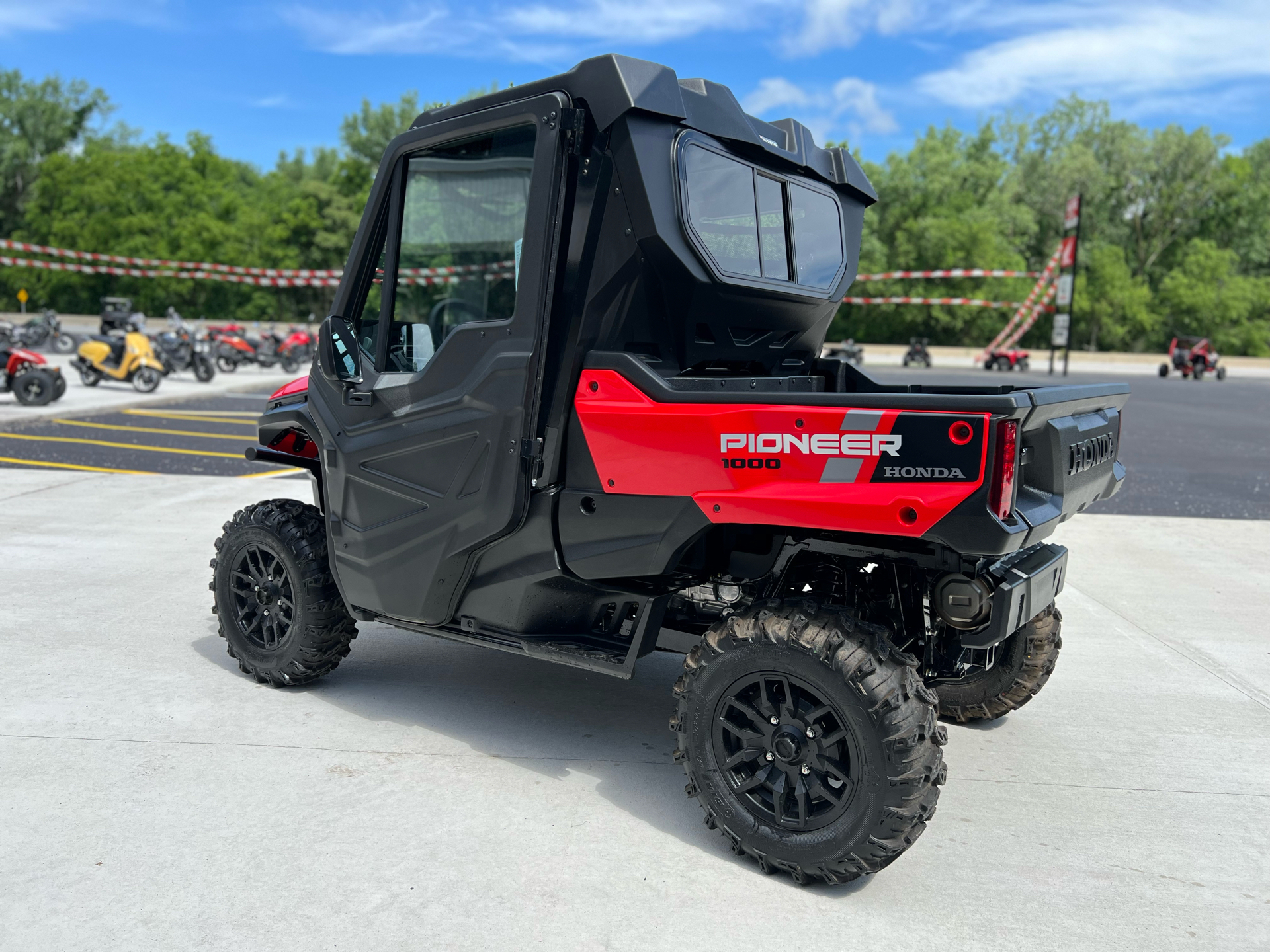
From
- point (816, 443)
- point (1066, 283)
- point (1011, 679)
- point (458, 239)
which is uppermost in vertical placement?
point (1066, 283)

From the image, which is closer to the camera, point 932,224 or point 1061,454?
point 1061,454

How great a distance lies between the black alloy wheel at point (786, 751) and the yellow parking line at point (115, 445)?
9.41 meters

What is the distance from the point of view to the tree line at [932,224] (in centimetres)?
5659

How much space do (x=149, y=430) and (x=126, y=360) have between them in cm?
548

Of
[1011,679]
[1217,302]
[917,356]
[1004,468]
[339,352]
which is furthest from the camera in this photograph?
[1217,302]

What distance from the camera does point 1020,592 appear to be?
3020mm

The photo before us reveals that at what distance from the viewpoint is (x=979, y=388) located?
11.1 ft

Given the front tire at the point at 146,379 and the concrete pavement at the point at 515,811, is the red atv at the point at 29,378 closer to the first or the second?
the front tire at the point at 146,379

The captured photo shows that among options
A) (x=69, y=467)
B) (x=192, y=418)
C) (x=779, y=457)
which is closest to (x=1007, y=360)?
(x=192, y=418)

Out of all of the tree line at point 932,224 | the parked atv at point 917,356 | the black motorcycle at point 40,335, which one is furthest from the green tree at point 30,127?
the parked atv at point 917,356

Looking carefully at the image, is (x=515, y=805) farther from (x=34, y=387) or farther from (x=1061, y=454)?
(x=34, y=387)

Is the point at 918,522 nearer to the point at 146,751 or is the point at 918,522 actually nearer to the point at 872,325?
the point at 146,751

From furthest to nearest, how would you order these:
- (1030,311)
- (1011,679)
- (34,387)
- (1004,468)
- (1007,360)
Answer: (1030,311)
(1007,360)
(34,387)
(1011,679)
(1004,468)

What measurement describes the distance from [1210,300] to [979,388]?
2553 inches
